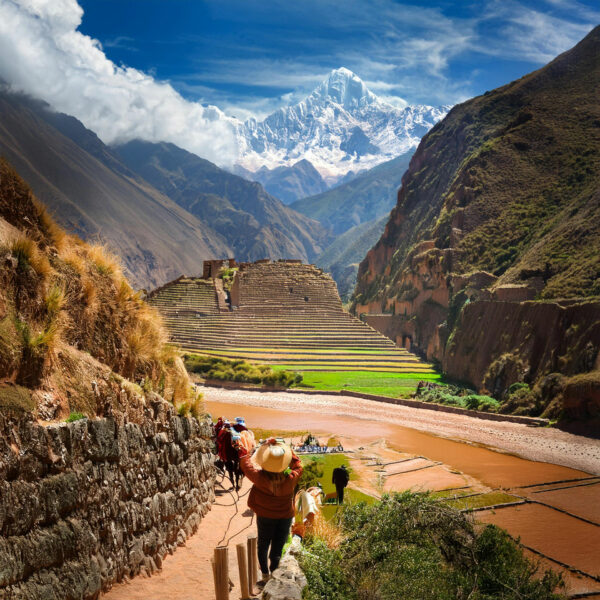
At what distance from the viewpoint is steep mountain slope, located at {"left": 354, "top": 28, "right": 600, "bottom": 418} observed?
37.6 metres

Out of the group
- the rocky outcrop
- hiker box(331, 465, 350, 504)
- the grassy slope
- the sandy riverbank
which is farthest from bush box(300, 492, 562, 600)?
the grassy slope

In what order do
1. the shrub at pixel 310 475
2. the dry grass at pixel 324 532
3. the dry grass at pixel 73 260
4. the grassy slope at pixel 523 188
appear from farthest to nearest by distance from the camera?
the grassy slope at pixel 523 188 < the shrub at pixel 310 475 < the dry grass at pixel 73 260 < the dry grass at pixel 324 532

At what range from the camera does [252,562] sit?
7.21 metres

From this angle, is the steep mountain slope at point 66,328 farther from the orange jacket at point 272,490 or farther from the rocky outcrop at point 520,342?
the rocky outcrop at point 520,342

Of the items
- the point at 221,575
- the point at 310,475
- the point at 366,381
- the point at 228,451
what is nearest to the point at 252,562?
the point at 221,575

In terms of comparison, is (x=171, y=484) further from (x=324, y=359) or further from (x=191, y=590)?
(x=324, y=359)

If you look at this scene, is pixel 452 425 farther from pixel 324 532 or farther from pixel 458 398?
pixel 324 532

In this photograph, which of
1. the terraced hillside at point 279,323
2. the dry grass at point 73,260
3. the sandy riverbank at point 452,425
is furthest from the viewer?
the terraced hillside at point 279,323

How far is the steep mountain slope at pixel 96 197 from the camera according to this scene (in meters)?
117

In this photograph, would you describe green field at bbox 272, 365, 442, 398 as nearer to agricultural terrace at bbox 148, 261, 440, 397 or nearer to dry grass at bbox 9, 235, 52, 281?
agricultural terrace at bbox 148, 261, 440, 397

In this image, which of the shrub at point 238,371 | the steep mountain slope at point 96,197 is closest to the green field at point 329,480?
the shrub at point 238,371

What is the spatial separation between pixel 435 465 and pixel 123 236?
137 m

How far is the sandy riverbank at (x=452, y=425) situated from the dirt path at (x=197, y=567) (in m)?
14.1

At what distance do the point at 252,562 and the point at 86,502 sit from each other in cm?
196
